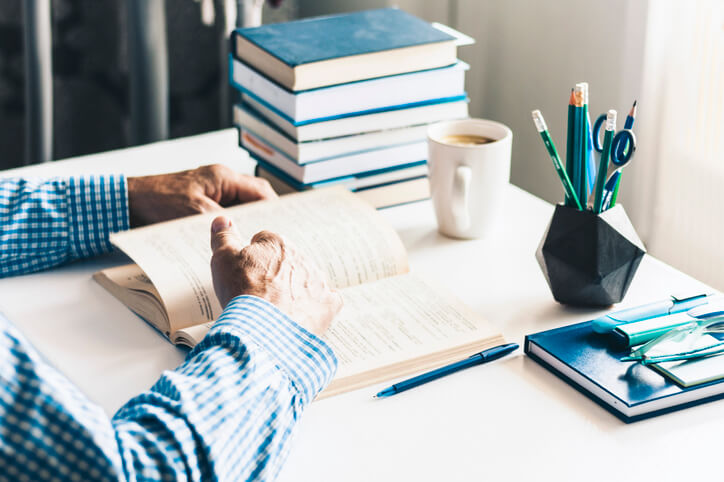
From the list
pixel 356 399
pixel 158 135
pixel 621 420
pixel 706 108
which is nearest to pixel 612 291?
pixel 621 420

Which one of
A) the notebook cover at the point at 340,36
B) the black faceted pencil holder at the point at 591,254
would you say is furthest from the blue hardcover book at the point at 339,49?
the black faceted pencil holder at the point at 591,254

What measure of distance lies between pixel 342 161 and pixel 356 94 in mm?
86

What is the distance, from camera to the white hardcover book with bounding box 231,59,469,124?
3.34ft

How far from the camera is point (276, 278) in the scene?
78 centimetres

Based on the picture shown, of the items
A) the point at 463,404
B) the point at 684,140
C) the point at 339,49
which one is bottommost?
the point at 463,404

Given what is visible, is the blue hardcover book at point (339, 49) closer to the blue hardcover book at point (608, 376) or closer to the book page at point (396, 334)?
the book page at point (396, 334)

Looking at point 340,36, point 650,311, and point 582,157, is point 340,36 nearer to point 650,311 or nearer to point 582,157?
point 582,157

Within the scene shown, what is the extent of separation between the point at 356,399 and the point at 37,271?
446mm

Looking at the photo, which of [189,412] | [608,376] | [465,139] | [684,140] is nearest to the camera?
[189,412]

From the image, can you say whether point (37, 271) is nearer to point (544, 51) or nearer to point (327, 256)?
point (327, 256)

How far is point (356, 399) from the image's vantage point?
71 centimetres

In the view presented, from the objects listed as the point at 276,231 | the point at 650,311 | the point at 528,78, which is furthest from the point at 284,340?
the point at 528,78

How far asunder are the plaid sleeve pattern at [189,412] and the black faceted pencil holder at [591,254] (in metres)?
0.26

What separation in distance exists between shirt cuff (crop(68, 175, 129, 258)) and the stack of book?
0.21m
